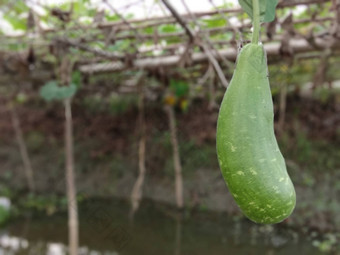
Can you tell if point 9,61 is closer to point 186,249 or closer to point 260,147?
point 186,249

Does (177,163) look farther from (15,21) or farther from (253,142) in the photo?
(253,142)

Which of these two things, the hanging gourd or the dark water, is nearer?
the hanging gourd

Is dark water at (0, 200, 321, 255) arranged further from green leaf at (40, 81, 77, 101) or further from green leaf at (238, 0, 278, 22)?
green leaf at (238, 0, 278, 22)

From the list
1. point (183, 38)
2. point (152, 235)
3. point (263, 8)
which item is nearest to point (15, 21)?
point (183, 38)

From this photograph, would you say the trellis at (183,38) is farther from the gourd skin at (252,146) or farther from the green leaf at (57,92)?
the gourd skin at (252,146)

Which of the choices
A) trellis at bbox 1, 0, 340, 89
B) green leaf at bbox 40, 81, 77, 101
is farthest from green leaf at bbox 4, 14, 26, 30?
green leaf at bbox 40, 81, 77, 101

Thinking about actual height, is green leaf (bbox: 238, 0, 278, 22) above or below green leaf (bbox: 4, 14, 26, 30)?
below
